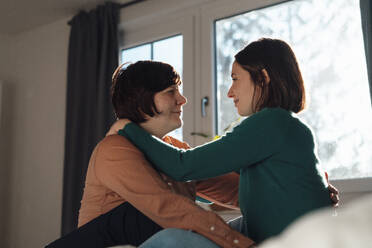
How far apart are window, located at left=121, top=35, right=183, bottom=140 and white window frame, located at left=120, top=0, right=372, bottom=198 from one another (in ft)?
0.17

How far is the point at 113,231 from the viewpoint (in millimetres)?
1363

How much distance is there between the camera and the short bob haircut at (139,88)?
161cm

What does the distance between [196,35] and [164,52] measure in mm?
310

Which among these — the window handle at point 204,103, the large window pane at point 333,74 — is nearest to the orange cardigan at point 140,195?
the large window pane at point 333,74

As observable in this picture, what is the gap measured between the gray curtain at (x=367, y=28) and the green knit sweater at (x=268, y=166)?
145cm

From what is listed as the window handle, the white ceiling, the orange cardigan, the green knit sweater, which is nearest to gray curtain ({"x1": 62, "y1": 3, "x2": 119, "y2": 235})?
the white ceiling

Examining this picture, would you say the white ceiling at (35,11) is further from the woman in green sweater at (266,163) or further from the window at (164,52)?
the woman in green sweater at (266,163)

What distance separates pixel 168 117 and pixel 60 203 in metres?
2.61

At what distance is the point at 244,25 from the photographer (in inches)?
129

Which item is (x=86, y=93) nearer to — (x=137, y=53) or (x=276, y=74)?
(x=137, y=53)

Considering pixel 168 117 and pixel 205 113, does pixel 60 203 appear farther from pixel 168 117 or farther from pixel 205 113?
pixel 168 117

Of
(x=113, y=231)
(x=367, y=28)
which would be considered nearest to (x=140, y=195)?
(x=113, y=231)

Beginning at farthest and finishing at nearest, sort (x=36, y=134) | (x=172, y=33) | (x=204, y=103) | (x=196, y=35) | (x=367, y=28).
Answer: (x=36, y=134) → (x=172, y=33) → (x=196, y=35) → (x=204, y=103) → (x=367, y=28)

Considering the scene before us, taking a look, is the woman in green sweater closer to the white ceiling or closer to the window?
the window
